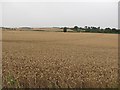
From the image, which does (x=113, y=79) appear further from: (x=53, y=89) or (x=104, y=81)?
(x=53, y=89)

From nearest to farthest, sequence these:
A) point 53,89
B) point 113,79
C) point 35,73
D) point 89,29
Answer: point 53,89 < point 113,79 < point 35,73 < point 89,29

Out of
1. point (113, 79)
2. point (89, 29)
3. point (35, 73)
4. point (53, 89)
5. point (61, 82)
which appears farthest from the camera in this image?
point (89, 29)

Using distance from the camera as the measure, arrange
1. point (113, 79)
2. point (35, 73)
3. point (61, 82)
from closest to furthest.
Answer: point (61, 82) < point (113, 79) < point (35, 73)

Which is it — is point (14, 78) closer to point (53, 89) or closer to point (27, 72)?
point (27, 72)

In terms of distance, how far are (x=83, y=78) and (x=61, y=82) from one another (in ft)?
3.25

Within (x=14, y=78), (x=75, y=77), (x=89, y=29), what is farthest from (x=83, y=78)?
(x=89, y=29)

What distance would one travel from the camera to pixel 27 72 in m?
9.26

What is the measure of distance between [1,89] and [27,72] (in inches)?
84.6

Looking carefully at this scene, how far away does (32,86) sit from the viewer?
7348 millimetres

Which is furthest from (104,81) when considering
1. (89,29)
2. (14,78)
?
(89,29)

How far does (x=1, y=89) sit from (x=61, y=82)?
188cm

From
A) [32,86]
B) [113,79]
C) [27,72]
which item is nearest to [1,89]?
[32,86]

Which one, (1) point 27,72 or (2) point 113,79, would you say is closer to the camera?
(2) point 113,79

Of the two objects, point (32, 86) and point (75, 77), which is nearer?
point (32, 86)
